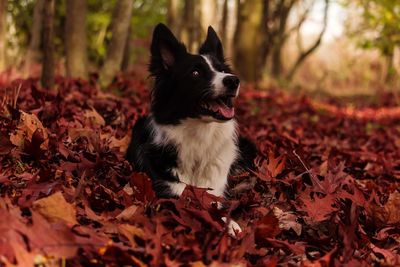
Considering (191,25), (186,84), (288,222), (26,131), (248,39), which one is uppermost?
(191,25)

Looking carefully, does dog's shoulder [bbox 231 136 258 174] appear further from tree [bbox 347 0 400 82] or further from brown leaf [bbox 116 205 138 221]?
tree [bbox 347 0 400 82]

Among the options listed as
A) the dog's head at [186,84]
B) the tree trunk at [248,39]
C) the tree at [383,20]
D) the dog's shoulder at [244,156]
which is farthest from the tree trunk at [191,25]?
the dog's head at [186,84]

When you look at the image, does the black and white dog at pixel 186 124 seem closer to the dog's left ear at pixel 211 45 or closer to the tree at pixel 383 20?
the dog's left ear at pixel 211 45

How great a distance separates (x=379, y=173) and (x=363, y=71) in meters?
27.7

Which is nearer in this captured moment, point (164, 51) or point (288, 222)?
point (288, 222)

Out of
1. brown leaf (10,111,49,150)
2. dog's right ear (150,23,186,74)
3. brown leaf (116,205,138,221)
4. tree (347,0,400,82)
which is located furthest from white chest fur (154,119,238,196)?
tree (347,0,400,82)

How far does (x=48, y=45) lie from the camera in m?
7.62

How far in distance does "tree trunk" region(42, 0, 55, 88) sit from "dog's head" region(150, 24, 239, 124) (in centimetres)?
321

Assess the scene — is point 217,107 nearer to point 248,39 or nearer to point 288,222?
point 288,222

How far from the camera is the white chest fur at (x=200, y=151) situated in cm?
448

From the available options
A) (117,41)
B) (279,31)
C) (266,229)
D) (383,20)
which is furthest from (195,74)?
(279,31)

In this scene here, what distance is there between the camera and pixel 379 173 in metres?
5.88

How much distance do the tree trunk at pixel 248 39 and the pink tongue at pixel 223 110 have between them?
44.3 ft

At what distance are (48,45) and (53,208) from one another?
5204 millimetres
